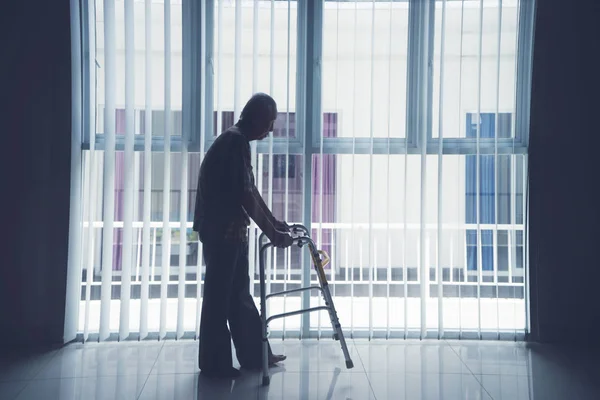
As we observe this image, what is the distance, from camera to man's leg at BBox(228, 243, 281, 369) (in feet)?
8.23

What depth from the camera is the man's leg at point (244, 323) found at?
251cm

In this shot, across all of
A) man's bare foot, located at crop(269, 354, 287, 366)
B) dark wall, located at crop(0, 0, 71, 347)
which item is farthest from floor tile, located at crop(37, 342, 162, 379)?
man's bare foot, located at crop(269, 354, 287, 366)

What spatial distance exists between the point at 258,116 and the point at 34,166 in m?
1.48

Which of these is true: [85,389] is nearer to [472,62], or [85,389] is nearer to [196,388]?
[196,388]

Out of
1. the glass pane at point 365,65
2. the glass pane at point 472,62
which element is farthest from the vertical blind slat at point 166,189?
the glass pane at point 472,62

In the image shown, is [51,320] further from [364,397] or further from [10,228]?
[364,397]

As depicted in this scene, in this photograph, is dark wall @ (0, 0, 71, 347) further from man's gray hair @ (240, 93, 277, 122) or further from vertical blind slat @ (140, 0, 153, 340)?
man's gray hair @ (240, 93, 277, 122)

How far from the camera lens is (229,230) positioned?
239 centimetres

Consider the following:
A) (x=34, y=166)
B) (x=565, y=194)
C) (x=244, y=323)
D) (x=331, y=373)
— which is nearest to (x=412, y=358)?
(x=331, y=373)

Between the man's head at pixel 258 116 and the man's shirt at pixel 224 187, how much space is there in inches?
2.4

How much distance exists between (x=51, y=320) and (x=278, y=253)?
1382mm

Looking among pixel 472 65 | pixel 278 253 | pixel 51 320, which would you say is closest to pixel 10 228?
pixel 51 320

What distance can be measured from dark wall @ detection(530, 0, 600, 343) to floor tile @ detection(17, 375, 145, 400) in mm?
2346

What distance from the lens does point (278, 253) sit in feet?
10.1
